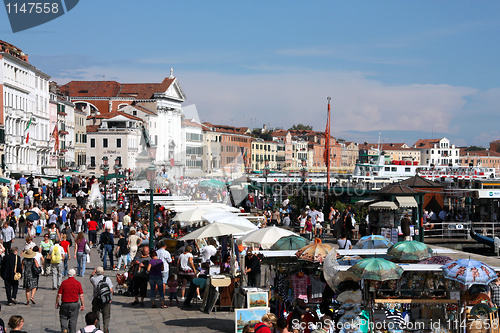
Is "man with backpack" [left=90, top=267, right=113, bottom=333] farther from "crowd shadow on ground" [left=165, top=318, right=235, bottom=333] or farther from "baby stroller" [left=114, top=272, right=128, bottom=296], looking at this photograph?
"baby stroller" [left=114, top=272, right=128, bottom=296]

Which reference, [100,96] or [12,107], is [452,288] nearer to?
[12,107]

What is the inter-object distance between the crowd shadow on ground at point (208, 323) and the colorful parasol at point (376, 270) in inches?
108

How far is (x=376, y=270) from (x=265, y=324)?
7.37ft

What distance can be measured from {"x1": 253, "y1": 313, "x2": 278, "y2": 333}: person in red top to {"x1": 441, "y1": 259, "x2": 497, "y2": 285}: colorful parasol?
2.85 metres

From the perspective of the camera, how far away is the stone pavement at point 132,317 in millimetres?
12695

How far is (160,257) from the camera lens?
1538cm

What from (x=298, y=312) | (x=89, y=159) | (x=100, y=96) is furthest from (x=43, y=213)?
(x=100, y=96)

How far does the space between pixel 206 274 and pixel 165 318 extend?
252 centimetres

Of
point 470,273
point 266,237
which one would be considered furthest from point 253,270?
point 470,273

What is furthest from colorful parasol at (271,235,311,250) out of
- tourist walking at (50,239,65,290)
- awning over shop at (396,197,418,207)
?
awning over shop at (396,197,418,207)

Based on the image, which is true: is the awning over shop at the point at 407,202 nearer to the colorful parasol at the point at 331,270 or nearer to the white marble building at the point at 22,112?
the colorful parasol at the point at 331,270

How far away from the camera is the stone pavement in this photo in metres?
12.7

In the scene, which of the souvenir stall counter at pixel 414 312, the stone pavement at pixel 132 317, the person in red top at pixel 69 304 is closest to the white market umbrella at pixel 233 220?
the stone pavement at pixel 132 317

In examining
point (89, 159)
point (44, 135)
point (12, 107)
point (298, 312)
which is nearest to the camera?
point (298, 312)
